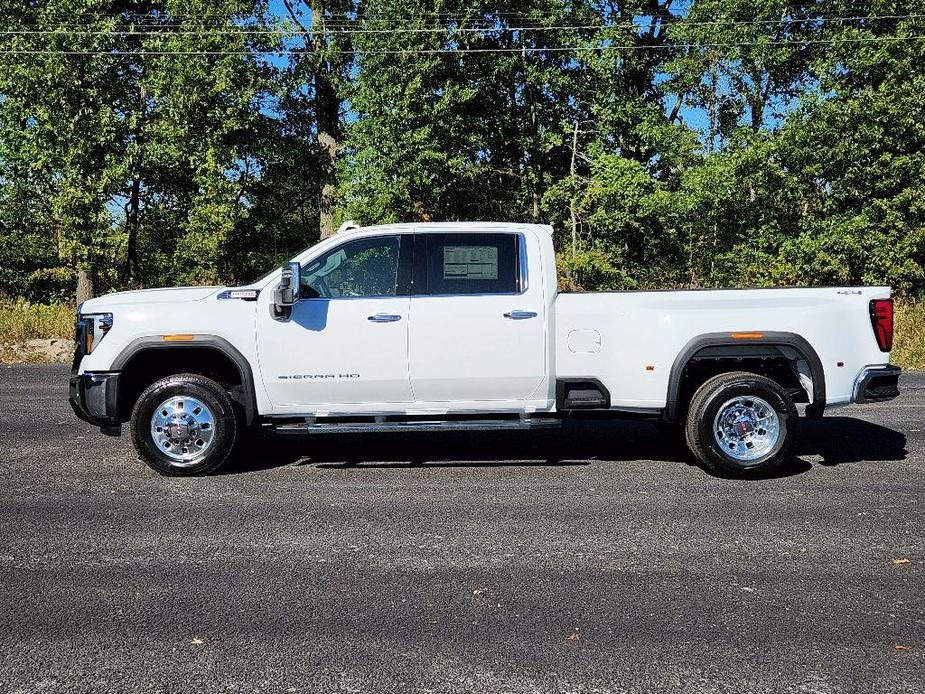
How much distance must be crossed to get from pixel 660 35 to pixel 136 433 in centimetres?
2868

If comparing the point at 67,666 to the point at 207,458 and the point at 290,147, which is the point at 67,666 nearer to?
the point at 207,458

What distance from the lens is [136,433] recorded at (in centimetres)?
721

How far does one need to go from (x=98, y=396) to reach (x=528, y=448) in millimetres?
3925

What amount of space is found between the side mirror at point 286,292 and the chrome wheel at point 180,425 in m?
1.01

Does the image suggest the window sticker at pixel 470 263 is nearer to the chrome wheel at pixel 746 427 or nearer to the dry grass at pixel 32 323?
the chrome wheel at pixel 746 427

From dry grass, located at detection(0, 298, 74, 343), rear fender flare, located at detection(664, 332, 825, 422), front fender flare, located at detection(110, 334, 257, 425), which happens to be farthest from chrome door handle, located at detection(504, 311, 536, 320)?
dry grass, located at detection(0, 298, 74, 343)

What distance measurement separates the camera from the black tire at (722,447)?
281 inches

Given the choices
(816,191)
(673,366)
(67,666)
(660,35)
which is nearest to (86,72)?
(660,35)

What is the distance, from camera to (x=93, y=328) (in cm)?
731

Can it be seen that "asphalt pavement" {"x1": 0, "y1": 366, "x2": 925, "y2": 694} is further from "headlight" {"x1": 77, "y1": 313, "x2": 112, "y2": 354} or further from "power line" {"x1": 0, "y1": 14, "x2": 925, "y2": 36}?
"power line" {"x1": 0, "y1": 14, "x2": 925, "y2": 36}

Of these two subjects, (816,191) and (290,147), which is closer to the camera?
(816,191)

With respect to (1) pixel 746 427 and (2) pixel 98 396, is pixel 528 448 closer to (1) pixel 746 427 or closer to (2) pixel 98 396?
(1) pixel 746 427

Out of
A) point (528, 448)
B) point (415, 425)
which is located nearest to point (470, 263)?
point (415, 425)

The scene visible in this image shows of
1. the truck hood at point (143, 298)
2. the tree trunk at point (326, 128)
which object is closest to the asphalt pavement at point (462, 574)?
the truck hood at point (143, 298)
